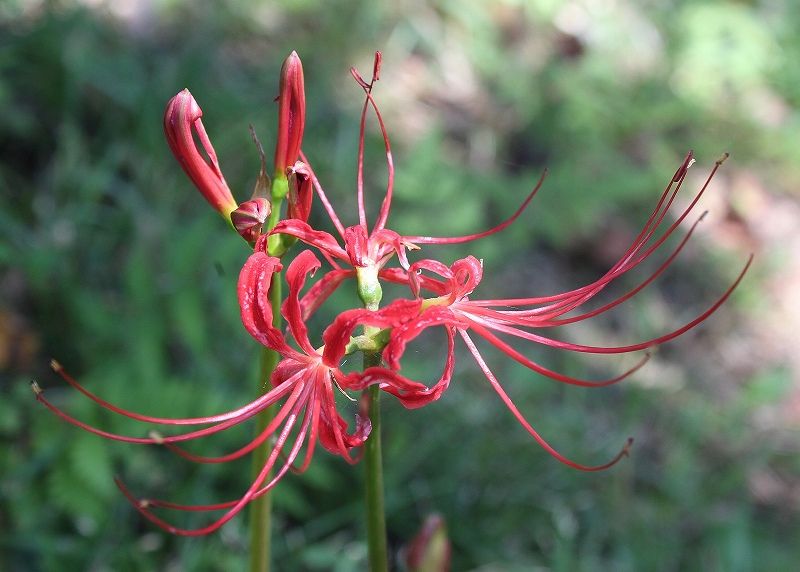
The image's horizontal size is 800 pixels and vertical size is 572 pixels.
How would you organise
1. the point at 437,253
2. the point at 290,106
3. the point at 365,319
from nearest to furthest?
the point at 365,319 → the point at 290,106 → the point at 437,253

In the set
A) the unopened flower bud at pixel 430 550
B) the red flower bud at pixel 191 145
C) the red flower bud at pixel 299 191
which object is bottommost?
the unopened flower bud at pixel 430 550

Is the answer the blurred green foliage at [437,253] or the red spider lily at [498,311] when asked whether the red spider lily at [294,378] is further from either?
the blurred green foliage at [437,253]

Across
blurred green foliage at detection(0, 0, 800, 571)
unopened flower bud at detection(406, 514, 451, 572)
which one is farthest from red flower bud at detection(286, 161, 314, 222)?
blurred green foliage at detection(0, 0, 800, 571)

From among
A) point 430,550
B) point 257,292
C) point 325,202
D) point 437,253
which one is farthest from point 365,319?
point 437,253

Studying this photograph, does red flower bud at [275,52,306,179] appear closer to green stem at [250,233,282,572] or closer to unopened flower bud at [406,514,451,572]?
green stem at [250,233,282,572]

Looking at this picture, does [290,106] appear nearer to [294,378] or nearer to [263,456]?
[294,378]

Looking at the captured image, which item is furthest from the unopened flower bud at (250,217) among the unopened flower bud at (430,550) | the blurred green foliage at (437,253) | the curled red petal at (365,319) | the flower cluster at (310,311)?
the blurred green foliage at (437,253)
